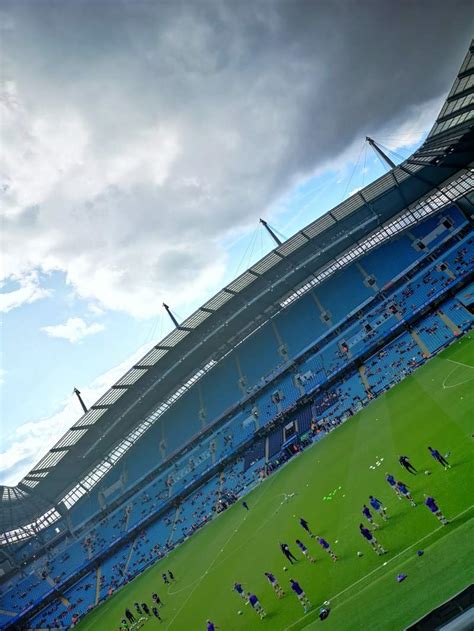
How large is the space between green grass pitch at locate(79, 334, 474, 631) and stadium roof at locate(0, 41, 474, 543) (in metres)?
24.3

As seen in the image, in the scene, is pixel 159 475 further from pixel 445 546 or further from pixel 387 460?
pixel 445 546

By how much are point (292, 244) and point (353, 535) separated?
1710 inches

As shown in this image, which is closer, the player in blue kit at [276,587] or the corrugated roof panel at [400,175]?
the player in blue kit at [276,587]

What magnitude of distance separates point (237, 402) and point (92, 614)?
31974mm

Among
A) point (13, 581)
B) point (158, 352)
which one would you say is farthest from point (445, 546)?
point (13, 581)

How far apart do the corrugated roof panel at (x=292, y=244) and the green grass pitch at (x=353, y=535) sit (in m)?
24.5

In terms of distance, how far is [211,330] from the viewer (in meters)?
65.0

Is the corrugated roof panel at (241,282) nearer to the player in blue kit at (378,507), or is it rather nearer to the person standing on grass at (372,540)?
the player in blue kit at (378,507)

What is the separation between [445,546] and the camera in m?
13.9

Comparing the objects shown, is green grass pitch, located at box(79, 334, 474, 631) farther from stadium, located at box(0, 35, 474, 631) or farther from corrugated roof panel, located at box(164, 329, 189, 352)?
corrugated roof panel, located at box(164, 329, 189, 352)

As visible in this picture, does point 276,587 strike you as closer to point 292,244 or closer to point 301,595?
point 301,595

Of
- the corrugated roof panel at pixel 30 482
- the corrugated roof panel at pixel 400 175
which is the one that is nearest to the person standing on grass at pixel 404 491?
the corrugated roof panel at pixel 400 175

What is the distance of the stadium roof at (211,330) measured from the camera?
2261 inches

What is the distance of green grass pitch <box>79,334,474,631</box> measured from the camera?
1381 cm
